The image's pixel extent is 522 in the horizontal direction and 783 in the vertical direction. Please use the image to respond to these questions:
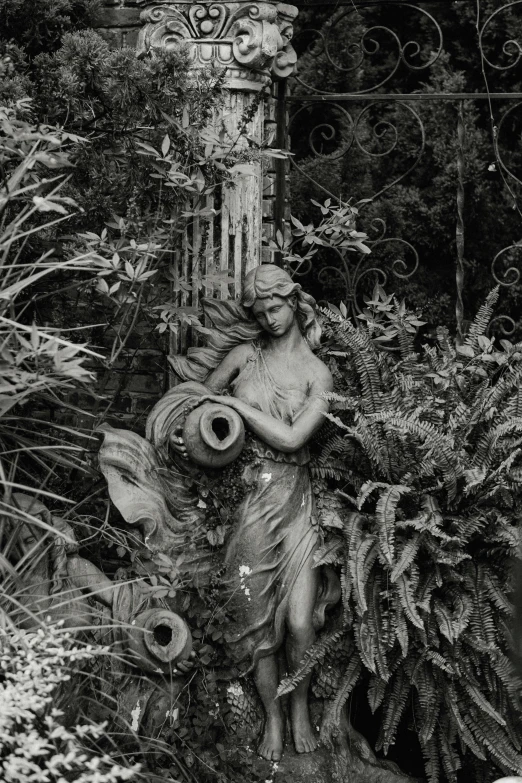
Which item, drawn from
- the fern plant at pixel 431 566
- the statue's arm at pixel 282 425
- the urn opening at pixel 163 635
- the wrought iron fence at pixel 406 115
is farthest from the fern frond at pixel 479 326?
the urn opening at pixel 163 635

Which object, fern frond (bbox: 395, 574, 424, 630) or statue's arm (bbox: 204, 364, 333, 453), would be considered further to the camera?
statue's arm (bbox: 204, 364, 333, 453)

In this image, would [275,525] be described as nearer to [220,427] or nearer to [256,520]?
[256,520]

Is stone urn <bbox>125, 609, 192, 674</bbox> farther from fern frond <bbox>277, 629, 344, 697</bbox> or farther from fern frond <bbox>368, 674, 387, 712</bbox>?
fern frond <bbox>368, 674, 387, 712</bbox>

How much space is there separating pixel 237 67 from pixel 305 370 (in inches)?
53.6

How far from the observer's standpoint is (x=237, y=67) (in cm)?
495

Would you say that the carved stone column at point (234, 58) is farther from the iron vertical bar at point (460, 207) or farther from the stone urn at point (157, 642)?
the stone urn at point (157, 642)

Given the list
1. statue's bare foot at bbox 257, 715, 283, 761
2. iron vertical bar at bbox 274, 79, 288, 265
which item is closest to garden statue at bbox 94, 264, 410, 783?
statue's bare foot at bbox 257, 715, 283, 761

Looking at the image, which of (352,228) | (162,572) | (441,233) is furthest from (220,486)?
(441,233)

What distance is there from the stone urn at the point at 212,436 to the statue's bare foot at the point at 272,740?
97 centimetres

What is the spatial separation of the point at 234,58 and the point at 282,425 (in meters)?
1.63

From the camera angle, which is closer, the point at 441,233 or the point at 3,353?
the point at 3,353

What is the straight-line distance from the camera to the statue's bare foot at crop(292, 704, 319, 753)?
14.3 feet

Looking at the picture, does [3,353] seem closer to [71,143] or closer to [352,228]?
[71,143]

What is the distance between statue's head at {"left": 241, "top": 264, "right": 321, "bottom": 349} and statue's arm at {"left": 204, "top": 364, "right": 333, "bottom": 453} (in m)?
0.34
